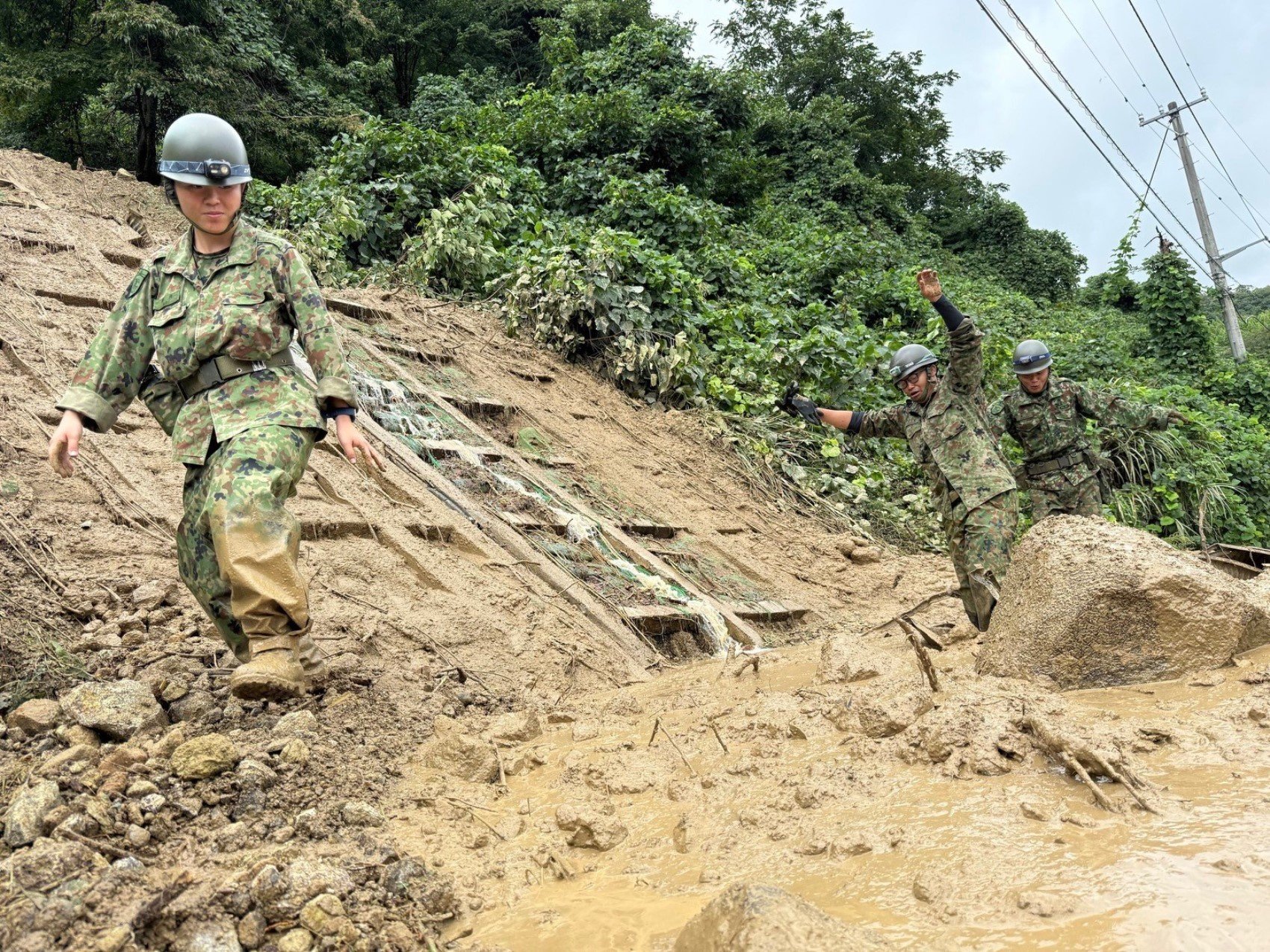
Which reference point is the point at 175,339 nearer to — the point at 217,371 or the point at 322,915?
the point at 217,371

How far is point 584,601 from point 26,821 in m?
2.91

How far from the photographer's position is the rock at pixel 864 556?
7.53m

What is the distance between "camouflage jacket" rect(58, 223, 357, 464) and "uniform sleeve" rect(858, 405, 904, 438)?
3591 mm

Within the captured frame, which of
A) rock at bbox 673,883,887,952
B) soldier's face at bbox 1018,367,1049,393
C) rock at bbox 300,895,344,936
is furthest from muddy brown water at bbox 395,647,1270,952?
soldier's face at bbox 1018,367,1049,393

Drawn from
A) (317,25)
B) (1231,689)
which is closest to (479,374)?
(1231,689)

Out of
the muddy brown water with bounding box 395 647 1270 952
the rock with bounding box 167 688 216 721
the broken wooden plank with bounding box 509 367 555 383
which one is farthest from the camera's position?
the broken wooden plank with bounding box 509 367 555 383

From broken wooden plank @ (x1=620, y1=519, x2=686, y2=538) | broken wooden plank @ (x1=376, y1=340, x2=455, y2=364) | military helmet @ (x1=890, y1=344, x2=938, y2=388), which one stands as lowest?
broken wooden plank @ (x1=620, y1=519, x2=686, y2=538)

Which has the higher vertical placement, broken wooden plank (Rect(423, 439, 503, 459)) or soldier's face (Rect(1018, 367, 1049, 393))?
soldier's face (Rect(1018, 367, 1049, 393))

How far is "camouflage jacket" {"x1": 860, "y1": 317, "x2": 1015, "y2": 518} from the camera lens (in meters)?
5.07

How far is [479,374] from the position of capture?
7633 millimetres

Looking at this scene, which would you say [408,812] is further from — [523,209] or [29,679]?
[523,209]

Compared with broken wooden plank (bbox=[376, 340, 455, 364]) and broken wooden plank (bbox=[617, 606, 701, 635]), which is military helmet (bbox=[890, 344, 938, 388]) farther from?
broken wooden plank (bbox=[376, 340, 455, 364])

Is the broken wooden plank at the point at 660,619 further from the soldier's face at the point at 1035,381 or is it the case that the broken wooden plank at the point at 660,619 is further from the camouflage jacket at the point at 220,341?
the soldier's face at the point at 1035,381

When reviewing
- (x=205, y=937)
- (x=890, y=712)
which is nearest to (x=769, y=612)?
(x=890, y=712)
